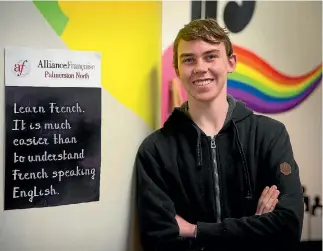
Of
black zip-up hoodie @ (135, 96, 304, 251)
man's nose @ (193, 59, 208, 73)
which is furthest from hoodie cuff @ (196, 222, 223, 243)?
man's nose @ (193, 59, 208, 73)

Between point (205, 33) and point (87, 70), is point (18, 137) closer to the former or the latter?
point (87, 70)

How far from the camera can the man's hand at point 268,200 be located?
4.15 feet

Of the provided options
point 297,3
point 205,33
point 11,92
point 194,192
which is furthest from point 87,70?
point 297,3

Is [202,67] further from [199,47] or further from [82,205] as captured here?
[82,205]

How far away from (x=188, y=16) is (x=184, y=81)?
0.29m

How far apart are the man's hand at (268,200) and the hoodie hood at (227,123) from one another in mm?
42

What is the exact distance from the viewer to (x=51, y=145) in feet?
3.96

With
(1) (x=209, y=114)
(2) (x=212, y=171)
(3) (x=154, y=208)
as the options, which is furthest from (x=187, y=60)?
(3) (x=154, y=208)

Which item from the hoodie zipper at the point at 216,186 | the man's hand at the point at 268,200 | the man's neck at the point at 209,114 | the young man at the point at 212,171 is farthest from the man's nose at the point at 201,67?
the man's hand at the point at 268,200

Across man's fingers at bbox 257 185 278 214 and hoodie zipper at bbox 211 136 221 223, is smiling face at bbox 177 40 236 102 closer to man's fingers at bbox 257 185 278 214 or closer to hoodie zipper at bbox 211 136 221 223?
hoodie zipper at bbox 211 136 221 223

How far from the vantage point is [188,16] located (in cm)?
143

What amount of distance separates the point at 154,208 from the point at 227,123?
40 cm

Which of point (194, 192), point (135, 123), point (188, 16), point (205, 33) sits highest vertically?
point (188, 16)

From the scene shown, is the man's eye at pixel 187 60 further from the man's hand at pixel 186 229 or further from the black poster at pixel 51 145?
the man's hand at pixel 186 229
